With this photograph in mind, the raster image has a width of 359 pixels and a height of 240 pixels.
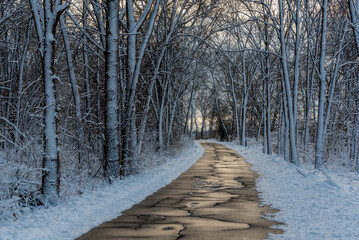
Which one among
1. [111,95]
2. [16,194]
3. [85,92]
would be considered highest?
[85,92]

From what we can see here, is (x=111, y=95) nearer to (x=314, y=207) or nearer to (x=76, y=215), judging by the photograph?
(x=76, y=215)

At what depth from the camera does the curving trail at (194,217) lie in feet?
21.1

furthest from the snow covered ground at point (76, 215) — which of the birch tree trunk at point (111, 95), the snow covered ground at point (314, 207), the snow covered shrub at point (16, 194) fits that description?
the snow covered ground at point (314, 207)

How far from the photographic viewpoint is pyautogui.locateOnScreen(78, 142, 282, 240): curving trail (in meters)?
6.44

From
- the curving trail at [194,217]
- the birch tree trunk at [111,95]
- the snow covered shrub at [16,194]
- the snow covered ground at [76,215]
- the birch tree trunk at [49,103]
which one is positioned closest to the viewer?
the snow covered ground at [76,215]

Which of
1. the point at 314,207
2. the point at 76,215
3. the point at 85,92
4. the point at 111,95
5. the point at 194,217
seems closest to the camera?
the point at 76,215

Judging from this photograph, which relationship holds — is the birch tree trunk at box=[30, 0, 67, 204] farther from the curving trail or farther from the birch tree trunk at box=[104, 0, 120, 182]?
the birch tree trunk at box=[104, 0, 120, 182]

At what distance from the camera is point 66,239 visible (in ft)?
20.4

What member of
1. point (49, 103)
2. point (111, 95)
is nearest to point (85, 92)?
point (111, 95)

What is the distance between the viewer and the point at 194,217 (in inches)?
306

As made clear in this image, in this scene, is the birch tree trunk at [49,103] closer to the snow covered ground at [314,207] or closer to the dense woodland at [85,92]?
the dense woodland at [85,92]

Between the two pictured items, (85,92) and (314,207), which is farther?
(85,92)

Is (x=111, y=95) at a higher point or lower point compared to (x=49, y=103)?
higher

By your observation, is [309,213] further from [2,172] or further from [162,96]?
[162,96]
